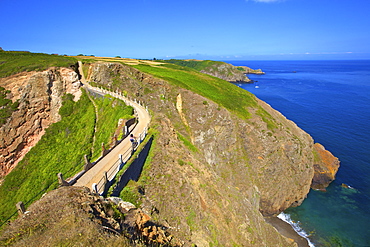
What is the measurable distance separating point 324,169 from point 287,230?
1976 cm

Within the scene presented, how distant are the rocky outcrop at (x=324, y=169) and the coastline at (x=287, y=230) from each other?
1398cm

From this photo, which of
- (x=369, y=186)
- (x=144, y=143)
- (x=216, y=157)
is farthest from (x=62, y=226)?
(x=369, y=186)

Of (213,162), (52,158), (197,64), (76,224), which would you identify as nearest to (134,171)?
(76,224)

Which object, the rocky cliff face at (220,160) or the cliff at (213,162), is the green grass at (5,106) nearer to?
the cliff at (213,162)

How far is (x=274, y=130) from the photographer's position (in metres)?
43.5

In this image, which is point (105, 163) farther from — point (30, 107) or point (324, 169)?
point (324, 169)

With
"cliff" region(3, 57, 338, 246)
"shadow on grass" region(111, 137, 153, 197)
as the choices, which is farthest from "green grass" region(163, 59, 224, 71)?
"shadow on grass" region(111, 137, 153, 197)

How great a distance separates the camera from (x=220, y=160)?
38.3m

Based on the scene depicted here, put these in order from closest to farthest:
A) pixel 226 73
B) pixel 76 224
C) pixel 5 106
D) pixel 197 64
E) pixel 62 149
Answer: pixel 76 224 < pixel 5 106 < pixel 62 149 < pixel 226 73 < pixel 197 64

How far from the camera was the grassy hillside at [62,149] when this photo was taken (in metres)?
25.4

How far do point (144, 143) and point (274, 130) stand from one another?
32.1 meters

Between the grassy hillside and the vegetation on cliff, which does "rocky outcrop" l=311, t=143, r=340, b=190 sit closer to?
the grassy hillside

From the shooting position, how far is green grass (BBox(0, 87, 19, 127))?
1138 inches

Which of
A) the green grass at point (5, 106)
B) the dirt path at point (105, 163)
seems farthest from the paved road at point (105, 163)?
the green grass at point (5, 106)
